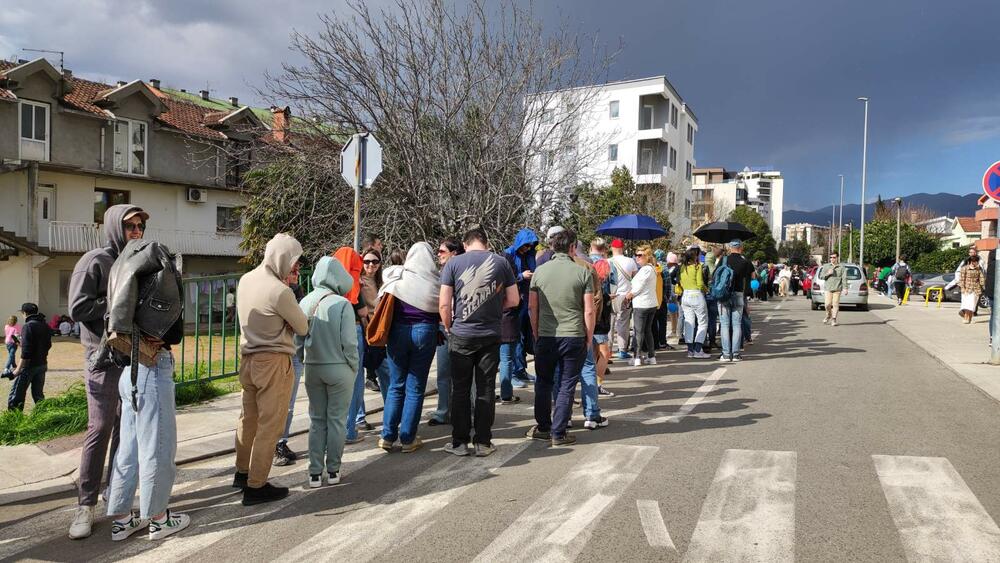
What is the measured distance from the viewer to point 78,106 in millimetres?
30266

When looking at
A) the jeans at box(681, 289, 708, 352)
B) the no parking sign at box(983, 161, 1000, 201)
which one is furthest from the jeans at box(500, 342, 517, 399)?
the no parking sign at box(983, 161, 1000, 201)

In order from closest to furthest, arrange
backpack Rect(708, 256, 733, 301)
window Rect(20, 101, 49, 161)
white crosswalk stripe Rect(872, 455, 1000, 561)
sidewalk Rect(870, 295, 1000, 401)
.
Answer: white crosswalk stripe Rect(872, 455, 1000, 561) → sidewalk Rect(870, 295, 1000, 401) → backpack Rect(708, 256, 733, 301) → window Rect(20, 101, 49, 161)

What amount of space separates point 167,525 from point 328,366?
4.62 ft

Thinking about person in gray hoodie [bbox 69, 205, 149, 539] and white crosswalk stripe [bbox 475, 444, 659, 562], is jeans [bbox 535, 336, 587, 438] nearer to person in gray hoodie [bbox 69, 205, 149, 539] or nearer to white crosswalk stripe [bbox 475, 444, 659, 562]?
white crosswalk stripe [bbox 475, 444, 659, 562]

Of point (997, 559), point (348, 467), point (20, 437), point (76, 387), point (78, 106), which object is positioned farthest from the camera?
point (78, 106)

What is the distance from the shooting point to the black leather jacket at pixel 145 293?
13.1 ft

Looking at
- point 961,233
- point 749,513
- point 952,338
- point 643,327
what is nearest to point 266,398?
point 749,513

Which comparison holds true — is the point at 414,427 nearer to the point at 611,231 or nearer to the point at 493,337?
the point at 493,337

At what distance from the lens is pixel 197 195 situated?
35.4m

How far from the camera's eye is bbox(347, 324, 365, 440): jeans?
253 inches

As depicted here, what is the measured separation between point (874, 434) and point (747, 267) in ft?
18.8

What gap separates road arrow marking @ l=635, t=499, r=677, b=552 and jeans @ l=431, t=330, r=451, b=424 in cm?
290

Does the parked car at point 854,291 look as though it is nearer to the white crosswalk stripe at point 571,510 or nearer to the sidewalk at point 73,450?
the sidewalk at point 73,450

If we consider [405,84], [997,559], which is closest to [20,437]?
[997,559]
